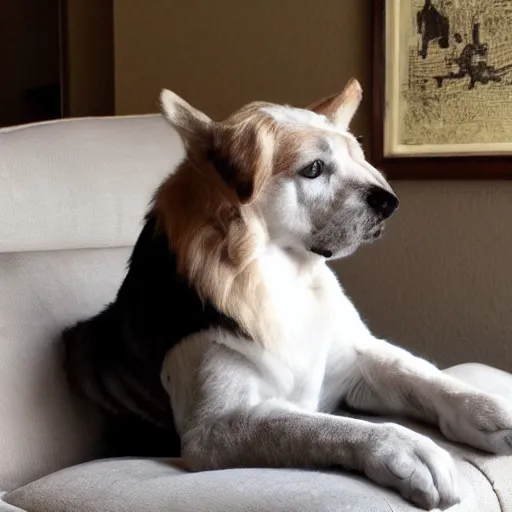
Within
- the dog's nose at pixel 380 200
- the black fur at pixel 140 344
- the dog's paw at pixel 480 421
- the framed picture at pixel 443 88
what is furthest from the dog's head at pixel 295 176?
the framed picture at pixel 443 88

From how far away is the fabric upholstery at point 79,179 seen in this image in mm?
1512

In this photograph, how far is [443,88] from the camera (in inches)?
75.2

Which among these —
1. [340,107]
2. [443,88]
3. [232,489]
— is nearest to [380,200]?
[340,107]

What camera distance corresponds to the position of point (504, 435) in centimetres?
111

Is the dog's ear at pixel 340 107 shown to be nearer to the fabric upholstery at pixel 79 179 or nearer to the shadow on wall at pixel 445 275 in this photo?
the fabric upholstery at pixel 79 179

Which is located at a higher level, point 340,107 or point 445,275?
point 340,107

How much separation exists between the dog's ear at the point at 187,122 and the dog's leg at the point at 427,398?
1.40ft

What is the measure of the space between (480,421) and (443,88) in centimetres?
99

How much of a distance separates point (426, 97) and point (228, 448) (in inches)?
44.1

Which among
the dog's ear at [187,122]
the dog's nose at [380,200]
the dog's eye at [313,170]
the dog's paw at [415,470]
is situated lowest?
the dog's paw at [415,470]

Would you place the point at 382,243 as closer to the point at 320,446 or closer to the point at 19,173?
the point at 19,173

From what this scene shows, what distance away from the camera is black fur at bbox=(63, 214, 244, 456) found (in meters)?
1.23

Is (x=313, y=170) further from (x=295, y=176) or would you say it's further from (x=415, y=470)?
(x=415, y=470)

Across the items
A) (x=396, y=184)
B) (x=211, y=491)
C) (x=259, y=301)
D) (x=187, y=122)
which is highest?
(x=187, y=122)
